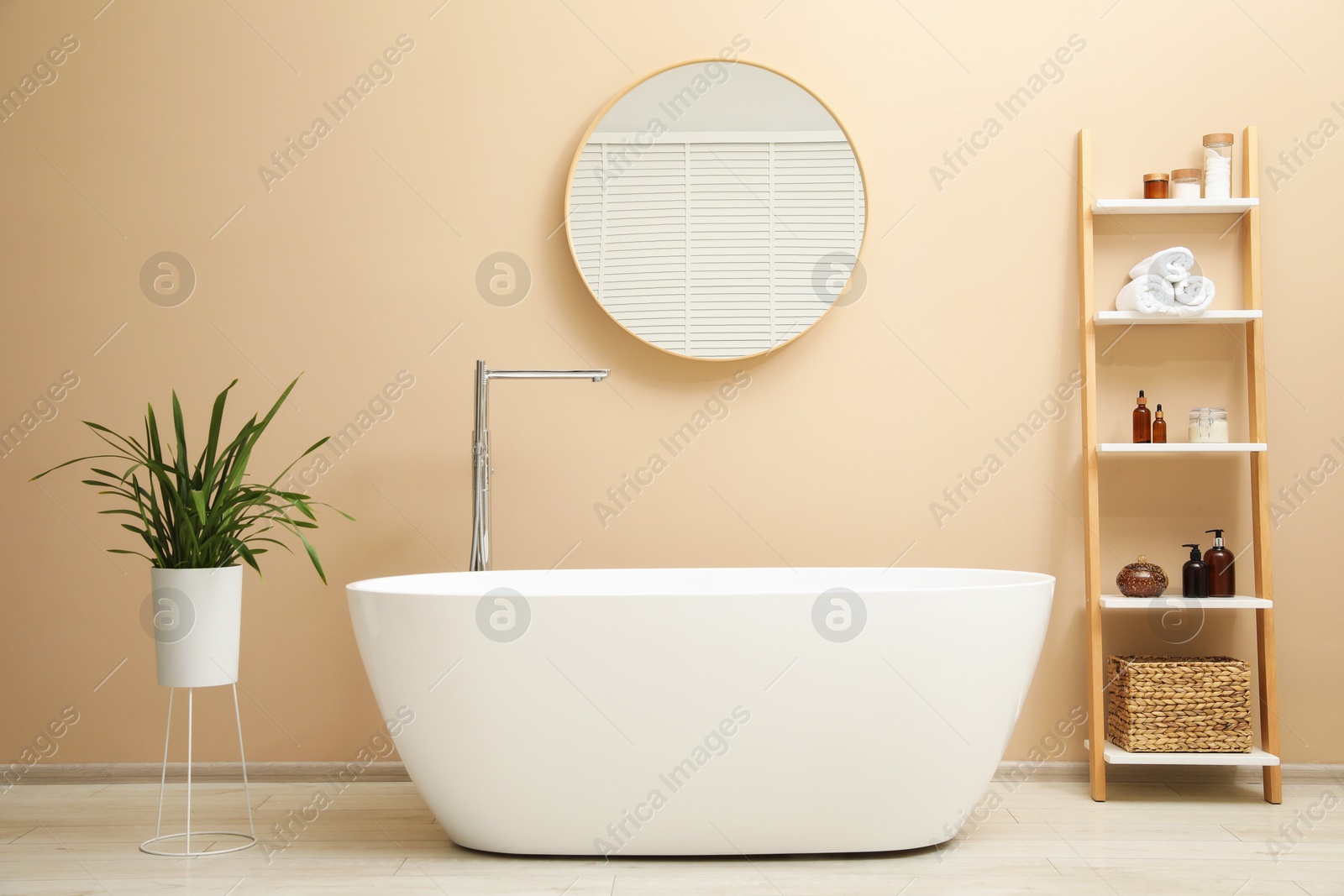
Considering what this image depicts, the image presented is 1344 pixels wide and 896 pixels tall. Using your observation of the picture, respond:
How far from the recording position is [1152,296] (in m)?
2.39

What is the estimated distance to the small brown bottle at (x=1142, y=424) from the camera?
244 cm

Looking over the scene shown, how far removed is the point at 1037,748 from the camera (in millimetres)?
2520

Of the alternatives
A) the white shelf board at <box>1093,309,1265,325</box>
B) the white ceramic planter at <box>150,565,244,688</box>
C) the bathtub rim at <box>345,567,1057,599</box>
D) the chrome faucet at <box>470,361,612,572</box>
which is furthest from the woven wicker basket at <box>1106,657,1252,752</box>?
the white ceramic planter at <box>150,565,244,688</box>

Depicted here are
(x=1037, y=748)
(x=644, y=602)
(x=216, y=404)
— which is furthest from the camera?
(x=1037, y=748)

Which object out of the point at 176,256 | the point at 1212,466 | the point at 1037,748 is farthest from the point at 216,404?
the point at 1212,466

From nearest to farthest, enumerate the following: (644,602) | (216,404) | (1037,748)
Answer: (644,602)
(216,404)
(1037,748)

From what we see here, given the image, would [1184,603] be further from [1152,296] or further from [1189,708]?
[1152,296]

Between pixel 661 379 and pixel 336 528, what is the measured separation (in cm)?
92

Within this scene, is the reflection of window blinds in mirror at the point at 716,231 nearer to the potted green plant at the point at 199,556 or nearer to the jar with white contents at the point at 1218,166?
the jar with white contents at the point at 1218,166

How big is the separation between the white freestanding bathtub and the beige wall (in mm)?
710

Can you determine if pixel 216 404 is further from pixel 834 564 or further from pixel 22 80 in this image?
pixel 834 564

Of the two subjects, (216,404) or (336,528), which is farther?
(336,528)

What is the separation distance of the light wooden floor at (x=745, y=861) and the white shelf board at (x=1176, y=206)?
55.9 inches

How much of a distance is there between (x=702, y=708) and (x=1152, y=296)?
1494 mm
